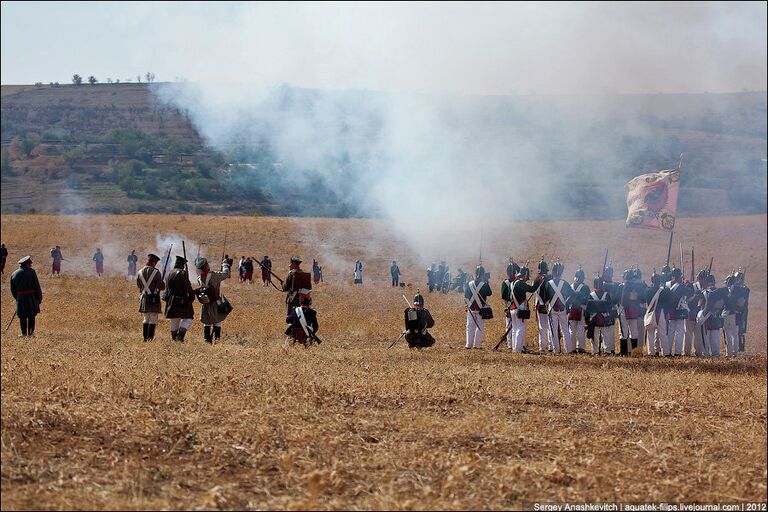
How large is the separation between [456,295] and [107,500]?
107ft

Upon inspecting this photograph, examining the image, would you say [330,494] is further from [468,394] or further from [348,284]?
[348,284]

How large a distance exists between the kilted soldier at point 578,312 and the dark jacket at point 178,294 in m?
8.23

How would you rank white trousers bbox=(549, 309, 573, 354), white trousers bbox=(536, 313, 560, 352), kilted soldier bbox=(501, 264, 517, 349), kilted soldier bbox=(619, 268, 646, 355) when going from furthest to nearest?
1. kilted soldier bbox=(619, 268, 646, 355)
2. white trousers bbox=(549, 309, 573, 354)
3. white trousers bbox=(536, 313, 560, 352)
4. kilted soldier bbox=(501, 264, 517, 349)

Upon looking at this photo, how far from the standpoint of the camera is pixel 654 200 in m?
21.4

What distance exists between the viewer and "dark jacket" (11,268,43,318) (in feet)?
60.7

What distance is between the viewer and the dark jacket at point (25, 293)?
18.5 meters

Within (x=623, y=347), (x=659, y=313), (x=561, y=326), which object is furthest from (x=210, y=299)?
(x=659, y=313)

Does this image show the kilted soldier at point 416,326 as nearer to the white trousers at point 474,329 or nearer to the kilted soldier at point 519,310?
the white trousers at point 474,329

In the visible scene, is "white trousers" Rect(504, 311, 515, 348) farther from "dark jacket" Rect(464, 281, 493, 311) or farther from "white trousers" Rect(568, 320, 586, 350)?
"white trousers" Rect(568, 320, 586, 350)

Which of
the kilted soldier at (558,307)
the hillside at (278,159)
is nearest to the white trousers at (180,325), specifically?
the kilted soldier at (558,307)

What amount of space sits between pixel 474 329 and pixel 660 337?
4150 mm

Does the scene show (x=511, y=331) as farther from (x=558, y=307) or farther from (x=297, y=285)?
(x=297, y=285)

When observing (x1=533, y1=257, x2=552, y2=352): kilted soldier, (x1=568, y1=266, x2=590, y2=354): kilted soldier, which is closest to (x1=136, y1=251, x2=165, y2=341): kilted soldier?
(x1=533, y1=257, x2=552, y2=352): kilted soldier

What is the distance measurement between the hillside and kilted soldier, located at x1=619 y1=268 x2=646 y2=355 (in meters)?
21.1
